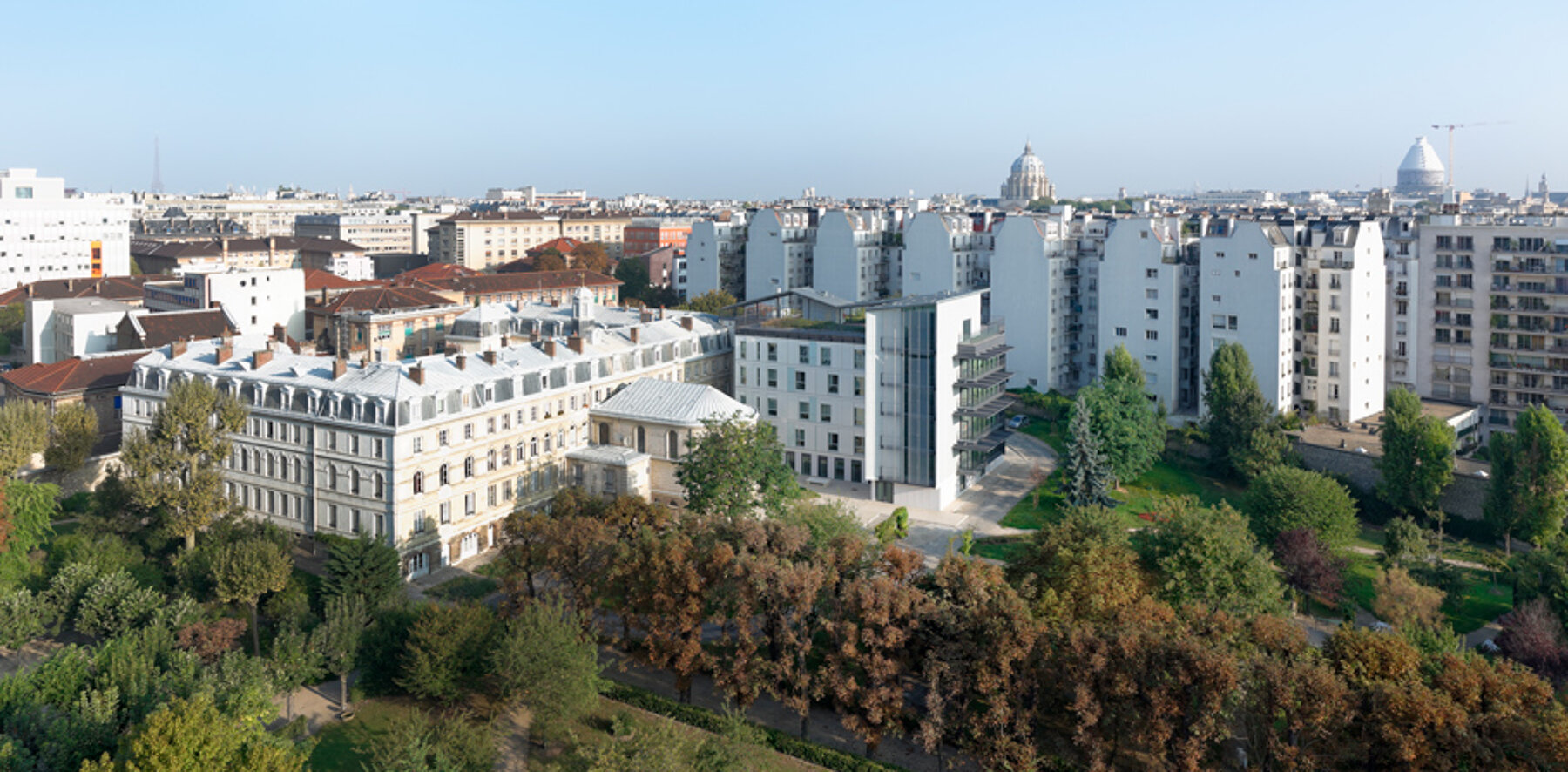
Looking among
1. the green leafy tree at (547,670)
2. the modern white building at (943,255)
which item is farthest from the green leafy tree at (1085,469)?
the modern white building at (943,255)

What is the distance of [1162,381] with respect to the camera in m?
80.4

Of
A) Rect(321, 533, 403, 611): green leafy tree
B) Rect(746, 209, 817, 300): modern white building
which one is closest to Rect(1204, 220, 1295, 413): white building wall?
Rect(746, 209, 817, 300): modern white building

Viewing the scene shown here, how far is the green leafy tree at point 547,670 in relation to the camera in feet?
118

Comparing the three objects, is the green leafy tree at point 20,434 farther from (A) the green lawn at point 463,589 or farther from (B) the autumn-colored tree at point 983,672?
(B) the autumn-colored tree at point 983,672

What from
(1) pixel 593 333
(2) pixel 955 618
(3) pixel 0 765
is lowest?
(3) pixel 0 765

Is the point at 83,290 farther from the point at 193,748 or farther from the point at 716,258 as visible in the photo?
the point at 193,748

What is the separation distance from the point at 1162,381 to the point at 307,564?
184 feet

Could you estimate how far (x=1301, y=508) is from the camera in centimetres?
5344

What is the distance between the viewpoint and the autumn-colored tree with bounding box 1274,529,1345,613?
48.7 m

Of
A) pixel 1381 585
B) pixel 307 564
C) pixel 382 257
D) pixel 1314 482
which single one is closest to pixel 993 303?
pixel 1314 482

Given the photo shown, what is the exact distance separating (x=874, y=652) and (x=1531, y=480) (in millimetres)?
42242

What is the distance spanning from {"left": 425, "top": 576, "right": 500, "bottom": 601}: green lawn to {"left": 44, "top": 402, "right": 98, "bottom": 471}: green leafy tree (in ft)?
76.8

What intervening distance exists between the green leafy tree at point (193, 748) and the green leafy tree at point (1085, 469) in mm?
40959

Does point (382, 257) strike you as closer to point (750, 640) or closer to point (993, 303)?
point (993, 303)
